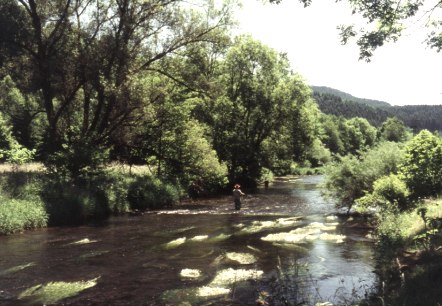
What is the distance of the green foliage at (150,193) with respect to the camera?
28.8 metres

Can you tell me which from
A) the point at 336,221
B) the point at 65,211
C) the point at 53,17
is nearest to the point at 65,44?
the point at 53,17

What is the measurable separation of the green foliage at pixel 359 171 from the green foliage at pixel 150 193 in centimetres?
1144

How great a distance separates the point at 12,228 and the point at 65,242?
3335 millimetres

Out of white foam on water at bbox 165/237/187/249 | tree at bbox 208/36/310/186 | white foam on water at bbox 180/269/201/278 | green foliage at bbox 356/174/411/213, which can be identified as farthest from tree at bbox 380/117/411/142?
white foam on water at bbox 180/269/201/278

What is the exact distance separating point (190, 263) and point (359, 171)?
1398cm

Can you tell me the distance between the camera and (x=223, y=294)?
10.6 meters

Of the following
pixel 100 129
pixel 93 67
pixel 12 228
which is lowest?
pixel 12 228

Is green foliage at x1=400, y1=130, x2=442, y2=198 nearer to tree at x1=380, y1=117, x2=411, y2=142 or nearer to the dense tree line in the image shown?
the dense tree line

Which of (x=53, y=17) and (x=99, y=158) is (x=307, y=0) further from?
(x=53, y=17)

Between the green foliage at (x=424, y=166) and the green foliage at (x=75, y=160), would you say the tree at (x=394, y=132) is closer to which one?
the green foliage at (x=75, y=160)

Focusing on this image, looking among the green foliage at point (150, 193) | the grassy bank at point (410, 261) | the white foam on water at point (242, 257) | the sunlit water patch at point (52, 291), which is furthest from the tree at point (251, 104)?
the sunlit water patch at point (52, 291)

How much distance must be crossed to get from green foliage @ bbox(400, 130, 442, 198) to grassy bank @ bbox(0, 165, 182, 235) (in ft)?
53.3

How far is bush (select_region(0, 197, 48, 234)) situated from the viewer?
18.8m

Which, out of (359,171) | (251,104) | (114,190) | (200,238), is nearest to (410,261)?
(200,238)
